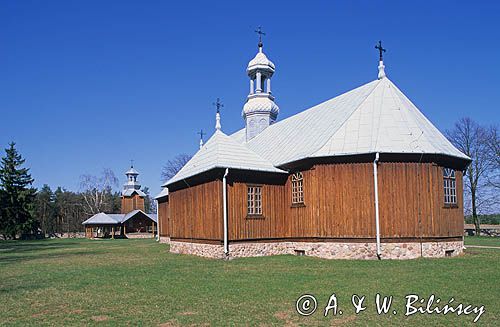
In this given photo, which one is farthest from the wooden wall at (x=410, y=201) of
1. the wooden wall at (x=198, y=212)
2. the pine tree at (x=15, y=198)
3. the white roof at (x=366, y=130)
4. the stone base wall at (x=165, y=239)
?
the pine tree at (x=15, y=198)

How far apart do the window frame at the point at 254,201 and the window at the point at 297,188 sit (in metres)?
1.47

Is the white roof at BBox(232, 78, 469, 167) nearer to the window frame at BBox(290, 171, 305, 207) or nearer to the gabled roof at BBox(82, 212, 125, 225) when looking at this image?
the window frame at BBox(290, 171, 305, 207)

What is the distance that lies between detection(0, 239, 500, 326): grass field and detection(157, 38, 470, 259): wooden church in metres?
1.45

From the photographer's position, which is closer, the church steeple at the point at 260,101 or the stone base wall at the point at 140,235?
the church steeple at the point at 260,101

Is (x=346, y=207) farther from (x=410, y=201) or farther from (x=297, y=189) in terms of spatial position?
(x=297, y=189)

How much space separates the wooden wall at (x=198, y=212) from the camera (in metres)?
19.9

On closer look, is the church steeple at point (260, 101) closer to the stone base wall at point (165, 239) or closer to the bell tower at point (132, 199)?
the stone base wall at point (165, 239)

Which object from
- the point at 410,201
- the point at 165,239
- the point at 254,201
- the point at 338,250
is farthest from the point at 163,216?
the point at 410,201

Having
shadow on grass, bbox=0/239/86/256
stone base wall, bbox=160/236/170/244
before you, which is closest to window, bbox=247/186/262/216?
stone base wall, bbox=160/236/170/244

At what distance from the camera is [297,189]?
21.0 metres

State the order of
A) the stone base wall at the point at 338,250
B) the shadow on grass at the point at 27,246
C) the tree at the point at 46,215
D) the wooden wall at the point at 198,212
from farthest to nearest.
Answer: the tree at the point at 46,215 → the shadow on grass at the point at 27,246 → the wooden wall at the point at 198,212 → the stone base wall at the point at 338,250

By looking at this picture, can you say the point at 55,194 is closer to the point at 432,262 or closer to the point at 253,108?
the point at 253,108

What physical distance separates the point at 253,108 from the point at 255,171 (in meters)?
11.6

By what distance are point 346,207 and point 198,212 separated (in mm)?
6847
